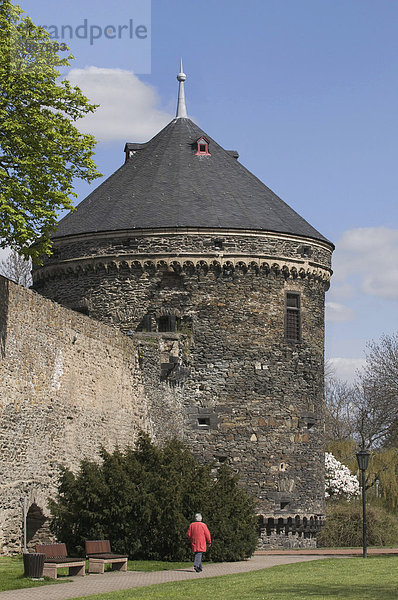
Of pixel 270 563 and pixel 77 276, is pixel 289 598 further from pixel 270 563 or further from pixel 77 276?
pixel 77 276

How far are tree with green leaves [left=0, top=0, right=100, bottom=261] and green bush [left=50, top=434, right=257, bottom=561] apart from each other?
524cm

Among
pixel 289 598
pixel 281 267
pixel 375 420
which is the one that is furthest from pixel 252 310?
pixel 375 420

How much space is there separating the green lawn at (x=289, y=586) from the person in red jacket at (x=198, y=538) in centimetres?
107

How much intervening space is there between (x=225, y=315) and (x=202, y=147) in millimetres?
7366

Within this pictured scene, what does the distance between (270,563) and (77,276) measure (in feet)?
47.7

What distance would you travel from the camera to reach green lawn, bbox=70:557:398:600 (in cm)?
1681

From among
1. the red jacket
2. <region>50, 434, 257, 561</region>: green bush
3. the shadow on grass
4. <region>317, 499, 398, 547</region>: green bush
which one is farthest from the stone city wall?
<region>317, 499, 398, 547</region>: green bush

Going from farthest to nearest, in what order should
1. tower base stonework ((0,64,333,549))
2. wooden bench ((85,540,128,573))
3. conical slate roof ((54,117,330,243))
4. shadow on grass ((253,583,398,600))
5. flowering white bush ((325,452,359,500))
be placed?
flowering white bush ((325,452,359,500)), conical slate roof ((54,117,330,243)), tower base stonework ((0,64,333,549)), wooden bench ((85,540,128,573)), shadow on grass ((253,583,398,600))

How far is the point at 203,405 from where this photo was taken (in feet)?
116

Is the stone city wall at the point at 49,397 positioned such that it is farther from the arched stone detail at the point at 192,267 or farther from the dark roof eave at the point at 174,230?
the dark roof eave at the point at 174,230

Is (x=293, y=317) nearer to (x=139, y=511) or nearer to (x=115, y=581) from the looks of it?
(x=139, y=511)

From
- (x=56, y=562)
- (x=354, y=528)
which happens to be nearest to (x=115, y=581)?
(x=56, y=562)

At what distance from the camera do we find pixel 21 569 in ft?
67.0

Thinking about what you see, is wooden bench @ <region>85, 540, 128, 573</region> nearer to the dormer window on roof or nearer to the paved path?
the paved path
